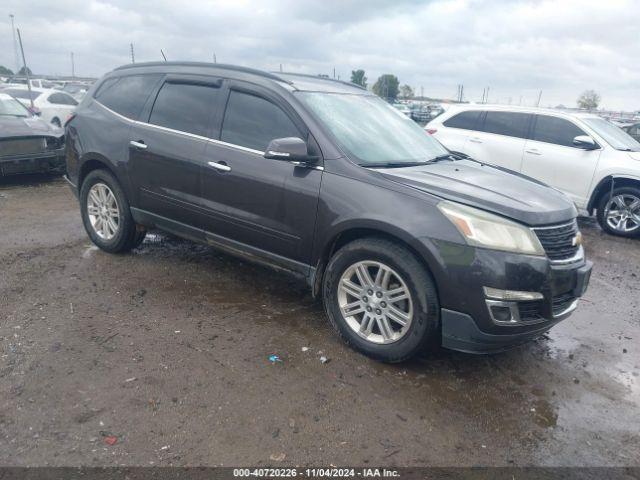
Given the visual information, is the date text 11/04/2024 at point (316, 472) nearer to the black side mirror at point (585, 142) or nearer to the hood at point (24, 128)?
the black side mirror at point (585, 142)

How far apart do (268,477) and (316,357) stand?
1.15 meters

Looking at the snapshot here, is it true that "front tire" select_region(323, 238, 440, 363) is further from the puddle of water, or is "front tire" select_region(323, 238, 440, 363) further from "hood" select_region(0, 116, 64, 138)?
"hood" select_region(0, 116, 64, 138)

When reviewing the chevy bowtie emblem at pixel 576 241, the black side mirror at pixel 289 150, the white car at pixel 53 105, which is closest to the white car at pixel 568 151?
the chevy bowtie emblem at pixel 576 241

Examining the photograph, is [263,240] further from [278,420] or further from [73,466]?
[73,466]

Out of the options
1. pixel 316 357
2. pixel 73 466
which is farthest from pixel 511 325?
pixel 73 466

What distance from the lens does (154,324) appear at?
384cm

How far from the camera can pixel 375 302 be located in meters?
3.41

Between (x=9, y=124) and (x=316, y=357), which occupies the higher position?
(x=9, y=124)

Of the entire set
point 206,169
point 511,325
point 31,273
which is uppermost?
point 206,169

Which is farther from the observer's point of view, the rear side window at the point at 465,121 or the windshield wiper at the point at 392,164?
the rear side window at the point at 465,121

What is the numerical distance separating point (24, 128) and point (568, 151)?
858 cm

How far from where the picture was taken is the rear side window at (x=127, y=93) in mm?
4820

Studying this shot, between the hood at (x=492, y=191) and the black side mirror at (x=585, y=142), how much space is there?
420 cm

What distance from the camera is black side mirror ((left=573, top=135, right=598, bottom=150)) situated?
7.50 metres
